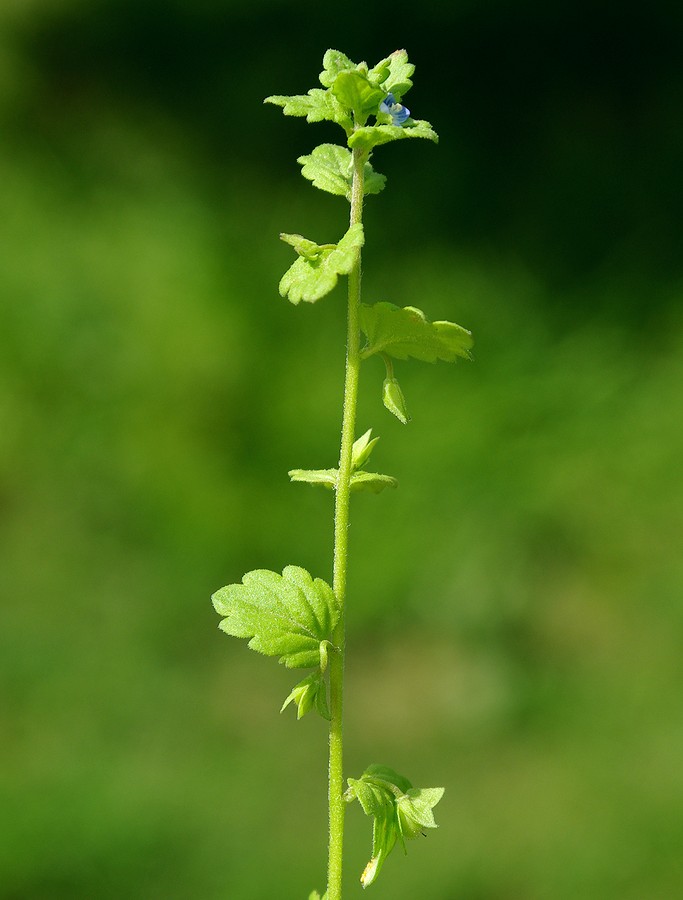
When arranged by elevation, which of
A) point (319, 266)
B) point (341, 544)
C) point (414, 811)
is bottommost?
point (414, 811)

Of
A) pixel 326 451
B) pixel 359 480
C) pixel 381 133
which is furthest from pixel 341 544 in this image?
pixel 326 451

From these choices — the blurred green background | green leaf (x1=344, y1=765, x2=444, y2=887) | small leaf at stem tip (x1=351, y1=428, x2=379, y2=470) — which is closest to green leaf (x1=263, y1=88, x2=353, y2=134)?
small leaf at stem tip (x1=351, y1=428, x2=379, y2=470)

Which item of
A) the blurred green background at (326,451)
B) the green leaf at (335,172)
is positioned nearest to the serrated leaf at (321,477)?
the green leaf at (335,172)

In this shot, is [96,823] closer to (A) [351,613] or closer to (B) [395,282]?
(A) [351,613]

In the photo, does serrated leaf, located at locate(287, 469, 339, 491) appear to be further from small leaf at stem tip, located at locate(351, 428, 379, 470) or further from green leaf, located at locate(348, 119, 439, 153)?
green leaf, located at locate(348, 119, 439, 153)

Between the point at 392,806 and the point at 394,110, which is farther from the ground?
the point at 394,110

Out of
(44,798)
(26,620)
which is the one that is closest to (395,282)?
(26,620)

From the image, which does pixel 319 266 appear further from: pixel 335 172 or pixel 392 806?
pixel 392 806

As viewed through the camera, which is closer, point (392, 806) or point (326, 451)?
point (392, 806)
